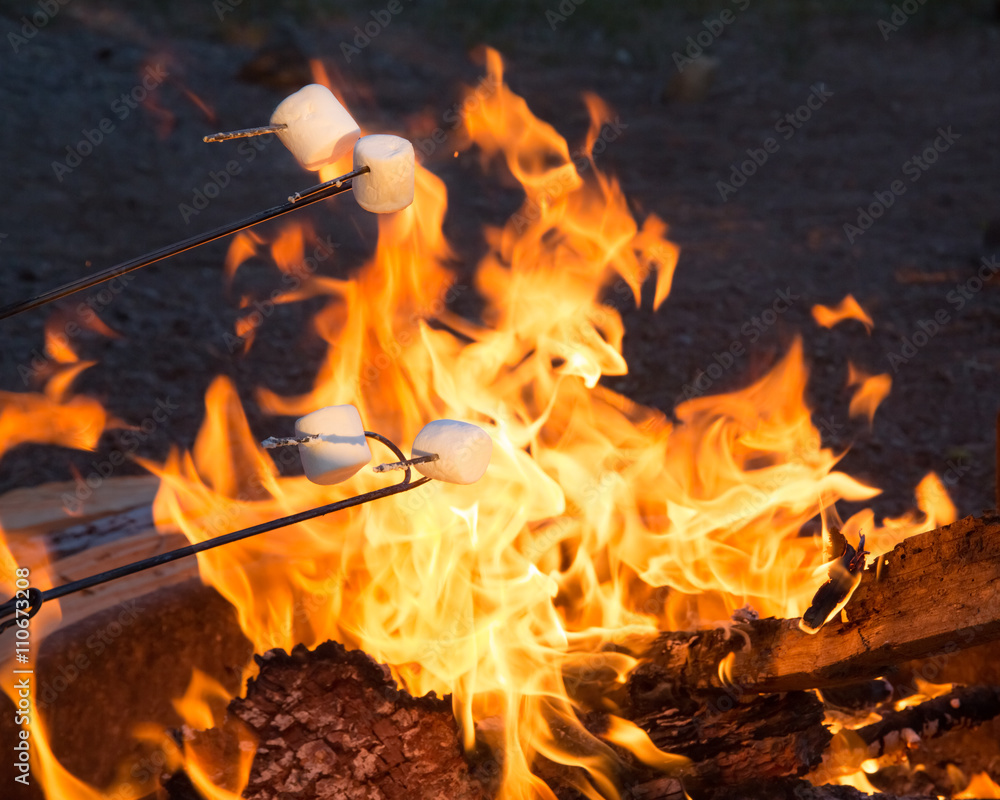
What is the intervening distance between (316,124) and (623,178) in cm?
657

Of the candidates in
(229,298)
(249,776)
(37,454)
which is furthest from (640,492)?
(229,298)

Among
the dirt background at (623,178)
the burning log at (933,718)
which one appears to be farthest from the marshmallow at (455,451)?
the dirt background at (623,178)

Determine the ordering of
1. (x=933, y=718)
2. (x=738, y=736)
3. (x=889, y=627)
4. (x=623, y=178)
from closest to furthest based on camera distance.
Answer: (x=889, y=627) < (x=738, y=736) < (x=933, y=718) < (x=623, y=178)

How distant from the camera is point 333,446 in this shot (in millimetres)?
1432

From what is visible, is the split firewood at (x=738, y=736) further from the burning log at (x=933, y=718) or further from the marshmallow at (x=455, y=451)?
the marshmallow at (x=455, y=451)

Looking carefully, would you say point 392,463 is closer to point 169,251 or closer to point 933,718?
point 169,251

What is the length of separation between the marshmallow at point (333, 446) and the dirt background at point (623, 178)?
2.85m

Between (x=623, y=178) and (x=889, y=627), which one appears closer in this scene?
(x=889, y=627)

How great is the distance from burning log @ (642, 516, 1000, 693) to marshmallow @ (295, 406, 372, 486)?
939 millimetres

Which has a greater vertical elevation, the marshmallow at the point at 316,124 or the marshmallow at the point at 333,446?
the marshmallow at the point at 316,124

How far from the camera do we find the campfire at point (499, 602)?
5.61 ft

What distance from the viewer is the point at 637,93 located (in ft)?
31.7

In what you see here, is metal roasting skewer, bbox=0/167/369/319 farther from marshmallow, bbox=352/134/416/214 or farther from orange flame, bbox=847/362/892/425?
orange flame, bbox=847/362/892/425

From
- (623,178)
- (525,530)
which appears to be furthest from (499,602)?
(623,178)
